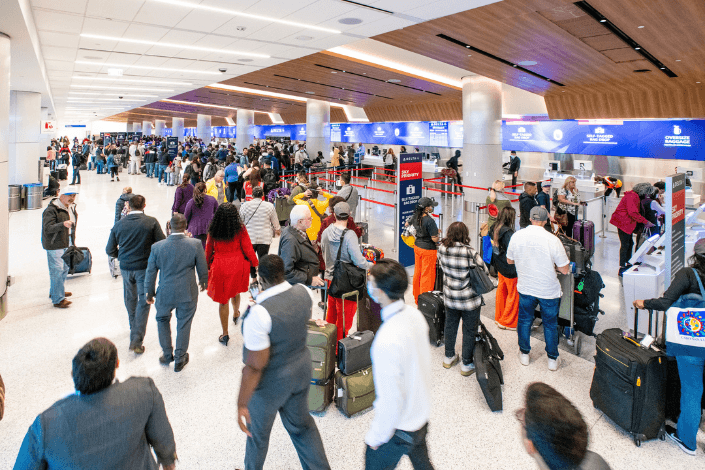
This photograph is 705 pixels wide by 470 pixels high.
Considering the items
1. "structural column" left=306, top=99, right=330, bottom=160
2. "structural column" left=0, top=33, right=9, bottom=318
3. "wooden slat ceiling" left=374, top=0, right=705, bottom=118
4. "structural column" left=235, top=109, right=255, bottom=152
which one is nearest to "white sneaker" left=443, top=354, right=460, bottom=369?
"wooden slat ceiling" left=374, top=0, right=705, bottom=118

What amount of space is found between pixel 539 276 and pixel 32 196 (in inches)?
583

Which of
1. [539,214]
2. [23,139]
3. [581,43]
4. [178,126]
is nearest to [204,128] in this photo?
[178,126]

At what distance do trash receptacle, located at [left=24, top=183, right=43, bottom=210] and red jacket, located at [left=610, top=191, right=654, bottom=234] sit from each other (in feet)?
49.7

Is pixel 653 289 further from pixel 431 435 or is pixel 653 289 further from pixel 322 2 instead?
pixel 322 2

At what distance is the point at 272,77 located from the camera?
54.9ft

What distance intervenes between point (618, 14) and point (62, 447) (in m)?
8.80

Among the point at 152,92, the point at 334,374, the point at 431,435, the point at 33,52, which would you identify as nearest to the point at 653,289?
the point at 431,435

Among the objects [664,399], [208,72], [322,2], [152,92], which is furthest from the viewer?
[152,92]

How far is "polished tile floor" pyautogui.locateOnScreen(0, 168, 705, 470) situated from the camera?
3219mm

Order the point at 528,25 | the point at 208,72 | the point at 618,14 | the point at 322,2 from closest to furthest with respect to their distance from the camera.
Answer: the point at 322,2 < the point at 618,14 < the point at 528,25 < the point at 208,72

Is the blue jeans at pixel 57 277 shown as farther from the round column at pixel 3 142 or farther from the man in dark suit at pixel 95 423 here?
the man in dark suit at pixel 95 423

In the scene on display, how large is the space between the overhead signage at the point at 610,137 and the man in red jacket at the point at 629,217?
37.9 feet

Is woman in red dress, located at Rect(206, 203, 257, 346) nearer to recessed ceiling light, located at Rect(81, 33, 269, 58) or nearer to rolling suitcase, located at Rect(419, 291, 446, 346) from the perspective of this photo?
rolling suitcase, located at Rect(419, 291, 446, 346)

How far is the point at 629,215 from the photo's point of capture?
7090 millimetres
